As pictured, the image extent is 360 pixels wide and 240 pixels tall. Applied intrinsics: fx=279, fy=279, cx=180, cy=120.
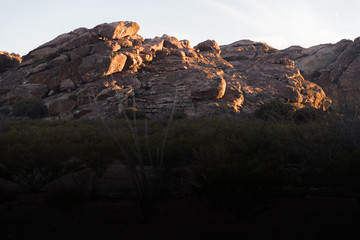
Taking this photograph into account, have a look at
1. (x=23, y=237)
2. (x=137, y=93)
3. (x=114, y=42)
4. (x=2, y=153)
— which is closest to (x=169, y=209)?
(x=23, y=237)

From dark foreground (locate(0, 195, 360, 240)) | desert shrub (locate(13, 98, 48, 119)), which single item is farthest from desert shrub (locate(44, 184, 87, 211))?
desert shrub (locate(13, 98, 48, 119))

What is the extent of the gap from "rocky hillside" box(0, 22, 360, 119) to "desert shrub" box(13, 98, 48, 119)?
0.84m

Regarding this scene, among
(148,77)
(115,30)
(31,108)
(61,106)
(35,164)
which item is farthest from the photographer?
(115,30)

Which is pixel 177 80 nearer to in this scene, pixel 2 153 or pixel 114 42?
pixel 114 42

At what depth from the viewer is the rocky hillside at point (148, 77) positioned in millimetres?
27078

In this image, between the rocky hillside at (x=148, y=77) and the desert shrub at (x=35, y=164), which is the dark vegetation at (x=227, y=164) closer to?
the desert shrub at (x=35, y=164)

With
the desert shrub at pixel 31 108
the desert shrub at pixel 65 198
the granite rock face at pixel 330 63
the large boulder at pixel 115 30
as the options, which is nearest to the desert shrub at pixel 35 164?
the desert shrub at pixel 65 198

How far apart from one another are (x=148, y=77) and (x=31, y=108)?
1259 centimetres

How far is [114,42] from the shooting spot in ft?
113

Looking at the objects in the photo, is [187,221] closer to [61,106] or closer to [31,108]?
[61,106]

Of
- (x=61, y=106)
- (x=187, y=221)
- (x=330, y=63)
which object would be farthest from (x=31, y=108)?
(x=330, y=63)

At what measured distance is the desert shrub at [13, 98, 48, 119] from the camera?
2706 centimetres

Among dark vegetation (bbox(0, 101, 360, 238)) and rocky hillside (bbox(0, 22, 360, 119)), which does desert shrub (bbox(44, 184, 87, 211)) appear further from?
rocky hillside (bbox(0, 22, 360, 119))

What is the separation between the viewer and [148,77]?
32344 millimetres
